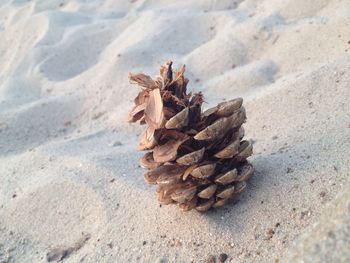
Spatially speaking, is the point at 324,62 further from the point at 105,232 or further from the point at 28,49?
the point at 28,49

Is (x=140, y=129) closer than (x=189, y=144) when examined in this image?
No

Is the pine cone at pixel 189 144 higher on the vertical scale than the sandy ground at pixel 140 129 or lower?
higher

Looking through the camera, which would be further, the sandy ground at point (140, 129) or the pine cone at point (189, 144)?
the sandy ground at point (140, 129)

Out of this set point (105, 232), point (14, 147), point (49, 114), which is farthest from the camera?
point (49, 114)

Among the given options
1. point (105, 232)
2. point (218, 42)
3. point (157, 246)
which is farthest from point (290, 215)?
point (218, 42)

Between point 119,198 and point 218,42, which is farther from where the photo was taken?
point 218,42
